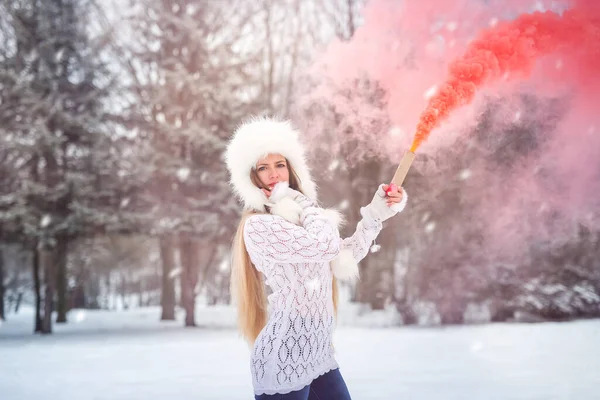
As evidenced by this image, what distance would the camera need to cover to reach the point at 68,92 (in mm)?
13859

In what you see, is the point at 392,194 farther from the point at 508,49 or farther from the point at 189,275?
the point at 189,275

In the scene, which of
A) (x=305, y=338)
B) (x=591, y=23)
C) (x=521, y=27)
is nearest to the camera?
(x=305, y=338)

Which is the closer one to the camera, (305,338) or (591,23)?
(305,338)

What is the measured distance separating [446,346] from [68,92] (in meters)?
10.5

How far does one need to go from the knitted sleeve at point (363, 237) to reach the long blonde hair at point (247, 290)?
0.49 m

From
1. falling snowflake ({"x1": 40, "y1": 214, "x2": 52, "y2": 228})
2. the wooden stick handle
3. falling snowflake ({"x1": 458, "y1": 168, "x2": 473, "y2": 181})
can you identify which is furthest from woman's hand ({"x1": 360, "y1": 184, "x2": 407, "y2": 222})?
falling snowflake ({"x1": 40, "y1": 214, "x2": 52, "y2": 228})

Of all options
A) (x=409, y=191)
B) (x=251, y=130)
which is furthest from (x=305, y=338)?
(x=409, y=191)

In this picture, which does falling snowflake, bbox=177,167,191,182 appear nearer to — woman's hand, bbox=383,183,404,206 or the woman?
the woman

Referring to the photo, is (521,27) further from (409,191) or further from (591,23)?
(409,191)

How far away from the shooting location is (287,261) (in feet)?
8.45

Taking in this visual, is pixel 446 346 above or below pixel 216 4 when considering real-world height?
below

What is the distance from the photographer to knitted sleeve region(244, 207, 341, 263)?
2533 mm

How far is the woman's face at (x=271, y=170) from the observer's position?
2.92 meters

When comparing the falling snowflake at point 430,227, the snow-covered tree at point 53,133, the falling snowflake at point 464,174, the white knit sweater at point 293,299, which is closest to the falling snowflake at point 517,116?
the falling snowflake at point 464,174
